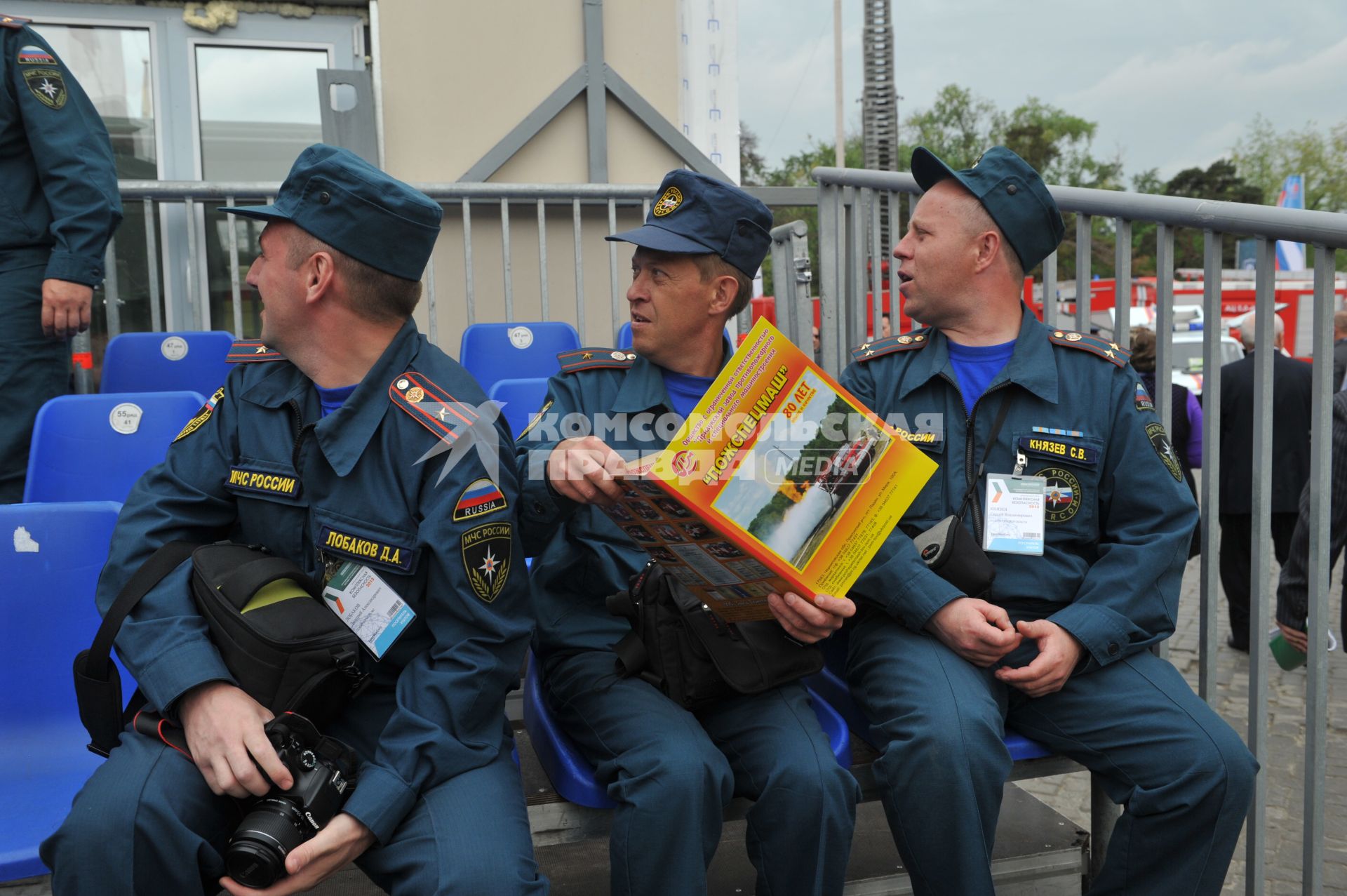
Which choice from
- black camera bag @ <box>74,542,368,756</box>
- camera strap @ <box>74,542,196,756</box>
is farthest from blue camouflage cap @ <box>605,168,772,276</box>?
camera strap @ <box>74,542,196,756</box>

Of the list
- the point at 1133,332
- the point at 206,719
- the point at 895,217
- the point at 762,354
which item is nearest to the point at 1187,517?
the point at 762,354

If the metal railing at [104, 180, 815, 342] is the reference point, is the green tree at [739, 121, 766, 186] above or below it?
above

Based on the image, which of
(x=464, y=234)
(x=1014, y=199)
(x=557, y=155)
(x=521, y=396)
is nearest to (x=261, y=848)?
(x=521, y=396)

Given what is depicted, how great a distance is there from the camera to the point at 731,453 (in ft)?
6.00

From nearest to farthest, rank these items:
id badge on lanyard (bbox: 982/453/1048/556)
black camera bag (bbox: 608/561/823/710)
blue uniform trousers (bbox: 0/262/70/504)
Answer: black camera bag (bbox: 608/561/823/710) → id badge on lanyard (bbox: 982/453/1048/556) → blue uniform trousers (bbox: 0/262/70/504)

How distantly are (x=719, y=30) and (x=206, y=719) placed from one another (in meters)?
6.48

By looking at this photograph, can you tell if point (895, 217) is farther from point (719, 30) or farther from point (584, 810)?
point (719, 30)

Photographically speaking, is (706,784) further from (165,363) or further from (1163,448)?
(165,363)

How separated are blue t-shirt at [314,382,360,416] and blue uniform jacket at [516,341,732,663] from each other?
38 centimetres

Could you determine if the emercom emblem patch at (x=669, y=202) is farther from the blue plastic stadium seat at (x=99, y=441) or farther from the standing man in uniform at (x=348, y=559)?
the blue plastic stadium seat at (x=99, y=441)

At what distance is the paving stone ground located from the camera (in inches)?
127

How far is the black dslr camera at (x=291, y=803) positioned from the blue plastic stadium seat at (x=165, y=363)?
257 cm

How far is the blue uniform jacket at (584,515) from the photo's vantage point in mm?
2232

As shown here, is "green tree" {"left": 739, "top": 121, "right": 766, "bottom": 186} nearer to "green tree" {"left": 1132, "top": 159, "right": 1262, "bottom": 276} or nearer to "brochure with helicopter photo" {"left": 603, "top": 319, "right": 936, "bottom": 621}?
"green tree" {"left": 1132, "top": 159, "right": 1262, "bottom": 276}
